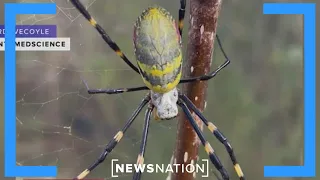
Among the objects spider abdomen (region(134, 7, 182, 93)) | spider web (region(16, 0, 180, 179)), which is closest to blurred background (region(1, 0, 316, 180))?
spider web (region(16, 0, 180, 179))

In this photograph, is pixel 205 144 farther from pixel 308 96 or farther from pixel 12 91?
pixel 12 91

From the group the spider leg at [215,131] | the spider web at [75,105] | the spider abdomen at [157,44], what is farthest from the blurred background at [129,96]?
the spider abdomen at [157,44]

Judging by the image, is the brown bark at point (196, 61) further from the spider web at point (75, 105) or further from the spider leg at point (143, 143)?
the spider web at point (75, 105)

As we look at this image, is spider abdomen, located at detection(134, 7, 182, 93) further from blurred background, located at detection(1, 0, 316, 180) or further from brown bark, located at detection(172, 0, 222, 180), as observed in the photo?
blurred background, located at detection(1, 0, 316, 180)

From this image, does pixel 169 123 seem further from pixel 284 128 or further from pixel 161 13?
pixel 161 13

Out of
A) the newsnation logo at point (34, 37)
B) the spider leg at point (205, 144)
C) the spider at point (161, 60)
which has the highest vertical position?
the newsnation logo at point (34, 37)

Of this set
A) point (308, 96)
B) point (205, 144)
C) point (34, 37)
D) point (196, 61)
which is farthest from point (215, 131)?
point (34, 37)
